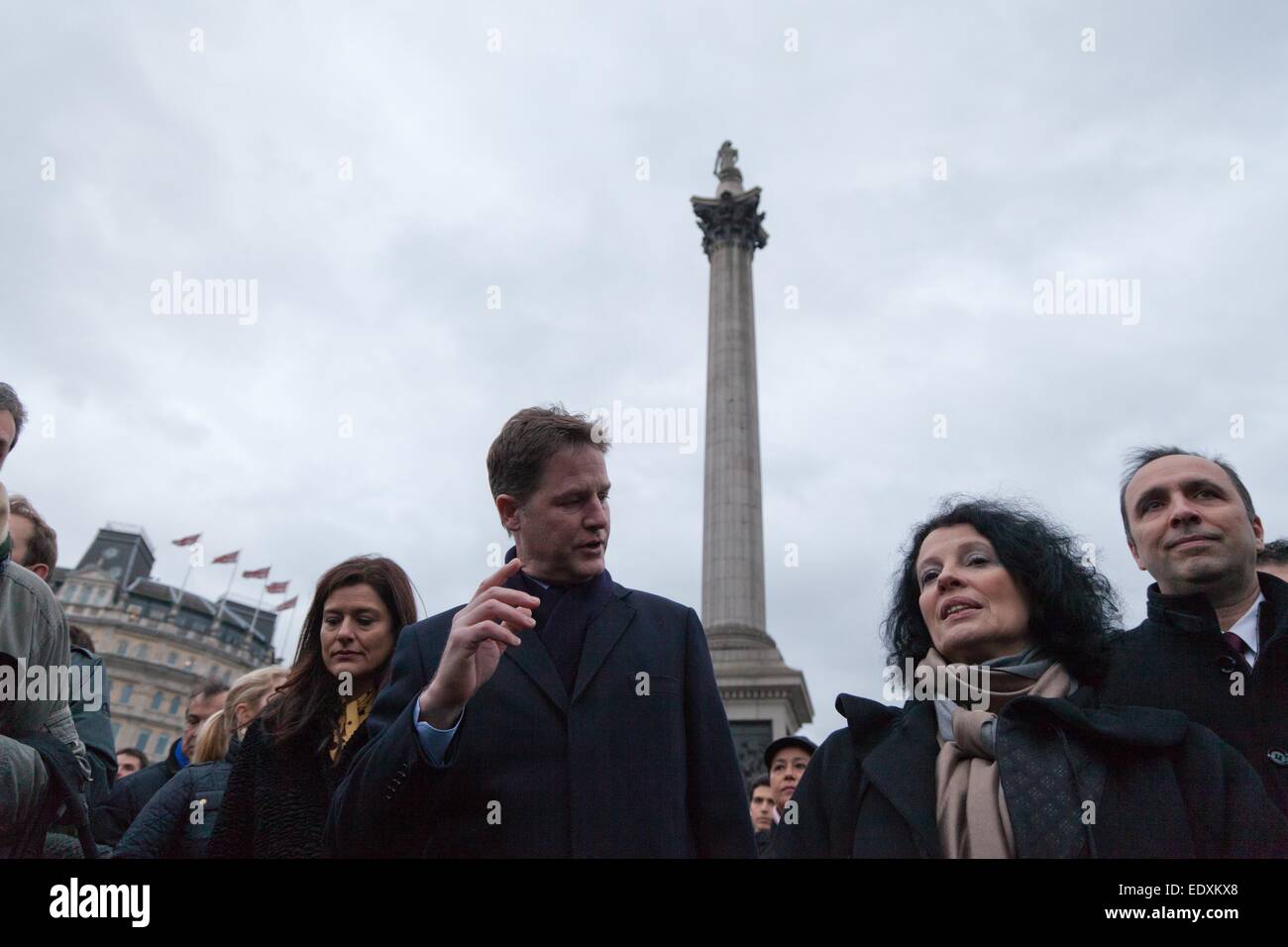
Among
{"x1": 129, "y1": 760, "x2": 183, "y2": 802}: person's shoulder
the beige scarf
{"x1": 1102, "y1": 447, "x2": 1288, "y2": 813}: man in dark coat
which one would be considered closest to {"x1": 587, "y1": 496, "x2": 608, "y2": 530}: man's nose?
the beige scarf

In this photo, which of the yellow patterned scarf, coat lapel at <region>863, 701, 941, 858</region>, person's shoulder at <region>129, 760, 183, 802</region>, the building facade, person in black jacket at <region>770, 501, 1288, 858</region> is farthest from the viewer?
Result: the building facade

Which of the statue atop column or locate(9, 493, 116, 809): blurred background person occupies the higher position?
the statue atop column

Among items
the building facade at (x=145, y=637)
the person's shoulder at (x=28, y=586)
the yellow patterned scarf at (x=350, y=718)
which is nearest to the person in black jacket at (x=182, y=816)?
the yellow patterned scarf at (x=350, y=718)

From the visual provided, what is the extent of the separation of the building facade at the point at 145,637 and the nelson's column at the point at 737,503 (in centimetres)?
4164

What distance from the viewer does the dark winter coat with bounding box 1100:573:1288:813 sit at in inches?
112

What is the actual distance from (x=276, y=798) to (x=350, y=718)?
1.15 ft

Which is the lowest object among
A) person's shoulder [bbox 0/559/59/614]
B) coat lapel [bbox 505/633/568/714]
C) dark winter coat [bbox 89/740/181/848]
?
dark winter coat [bbox 89/740/181/848]

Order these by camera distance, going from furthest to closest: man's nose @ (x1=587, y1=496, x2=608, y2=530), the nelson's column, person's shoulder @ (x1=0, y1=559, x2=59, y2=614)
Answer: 1. the nelson's column
2. person's shoulder @ (x1=0, y1=559, x2=59, y2=614)
3. man's nose @ (x1=587, y1=496, x2=608, y2=530)

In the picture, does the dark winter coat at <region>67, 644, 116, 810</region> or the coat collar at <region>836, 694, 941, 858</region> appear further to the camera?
the dark winter coat at <region>67, 644, 116, 810</region>

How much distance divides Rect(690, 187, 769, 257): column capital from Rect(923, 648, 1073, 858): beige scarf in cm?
2186

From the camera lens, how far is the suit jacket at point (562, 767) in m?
2.44

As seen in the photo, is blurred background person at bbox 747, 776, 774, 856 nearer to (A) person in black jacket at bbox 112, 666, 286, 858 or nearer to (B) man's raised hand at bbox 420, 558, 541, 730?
(A) person in black jacket at bbox 112, 666, 286, 858
